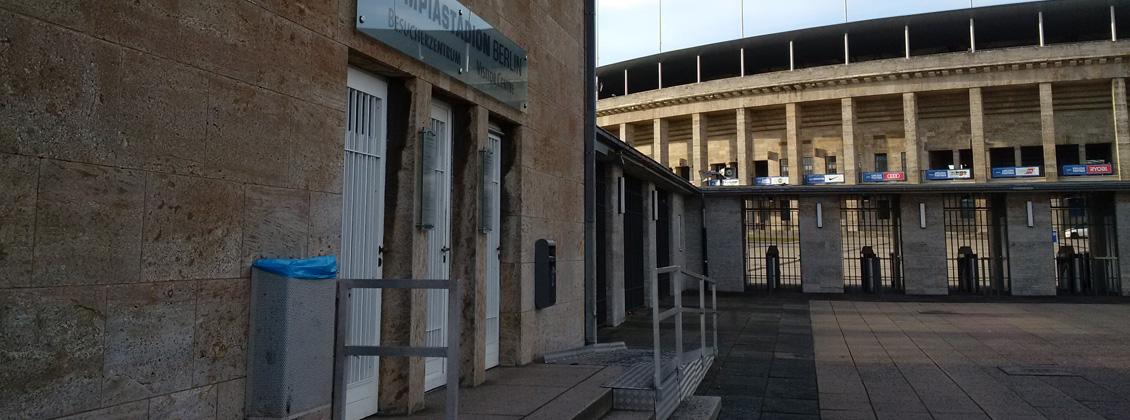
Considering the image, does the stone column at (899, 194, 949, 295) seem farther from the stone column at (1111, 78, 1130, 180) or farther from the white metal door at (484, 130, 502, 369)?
the white metal door at (484, 130, 502, 369)

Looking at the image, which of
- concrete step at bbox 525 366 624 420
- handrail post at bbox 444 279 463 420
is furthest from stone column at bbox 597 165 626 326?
handrail post at bbox 444 279 463 420

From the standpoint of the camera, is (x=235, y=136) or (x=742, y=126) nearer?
(x=235, y=136)

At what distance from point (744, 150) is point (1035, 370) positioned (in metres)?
28.7

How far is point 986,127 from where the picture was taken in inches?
1280

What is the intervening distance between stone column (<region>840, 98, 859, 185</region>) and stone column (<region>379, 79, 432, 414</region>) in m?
31.8

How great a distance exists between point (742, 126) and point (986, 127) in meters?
12.0

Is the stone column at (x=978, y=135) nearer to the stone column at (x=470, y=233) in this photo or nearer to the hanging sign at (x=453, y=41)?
the hanging sign at (x=453, y=41)

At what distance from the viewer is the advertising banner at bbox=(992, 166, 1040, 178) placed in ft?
97.9

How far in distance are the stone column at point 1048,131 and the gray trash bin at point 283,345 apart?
34.5 meters

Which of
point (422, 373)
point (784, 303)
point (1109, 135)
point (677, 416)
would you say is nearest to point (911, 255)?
point (784, 303)

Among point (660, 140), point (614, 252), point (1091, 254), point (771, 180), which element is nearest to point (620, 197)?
point (614, 252)

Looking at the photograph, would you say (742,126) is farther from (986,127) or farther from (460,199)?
(460,199)

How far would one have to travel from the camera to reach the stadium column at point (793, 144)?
112 ft

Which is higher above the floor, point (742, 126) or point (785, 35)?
point (785, 35)
